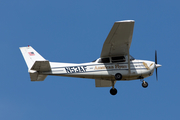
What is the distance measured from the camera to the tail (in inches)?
767

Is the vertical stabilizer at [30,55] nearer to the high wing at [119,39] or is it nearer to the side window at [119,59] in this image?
the high wing at [119,39]

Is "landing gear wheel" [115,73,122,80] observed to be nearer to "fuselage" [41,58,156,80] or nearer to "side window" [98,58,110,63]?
"fuselage" [41,58,156,80]

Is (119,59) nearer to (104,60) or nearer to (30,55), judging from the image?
(104,60)

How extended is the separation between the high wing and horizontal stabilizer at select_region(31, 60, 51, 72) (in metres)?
3.61

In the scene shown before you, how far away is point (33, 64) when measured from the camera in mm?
19844

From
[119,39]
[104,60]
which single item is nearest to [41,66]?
[104,60]

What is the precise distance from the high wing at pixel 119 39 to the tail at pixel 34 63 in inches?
151

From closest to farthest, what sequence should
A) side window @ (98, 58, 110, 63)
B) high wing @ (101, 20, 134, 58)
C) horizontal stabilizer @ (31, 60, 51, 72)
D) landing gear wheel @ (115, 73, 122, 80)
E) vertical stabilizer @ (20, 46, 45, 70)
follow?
high wing @ (101, 20, 134, 58) → horizontal stabilizer @ (31, 60, 51, 72) → landing gear wheel @ (115, 73, 122, 80) → side window @ (98, 58, 110, 63) → vertical stabilizer @ (20, 46, 45, 70)

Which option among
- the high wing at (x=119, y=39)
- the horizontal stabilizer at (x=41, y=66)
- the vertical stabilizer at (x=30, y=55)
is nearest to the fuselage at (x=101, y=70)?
the horizontal stabilizer at (x=41, y=66)

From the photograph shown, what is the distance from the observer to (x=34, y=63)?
1933 centimetres

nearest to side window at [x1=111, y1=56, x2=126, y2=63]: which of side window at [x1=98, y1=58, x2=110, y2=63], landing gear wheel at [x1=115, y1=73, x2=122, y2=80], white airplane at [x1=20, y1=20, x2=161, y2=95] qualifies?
white airplane at [x1=20, y1=20, x2=161, y2=95]

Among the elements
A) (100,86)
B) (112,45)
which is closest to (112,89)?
(100,86)

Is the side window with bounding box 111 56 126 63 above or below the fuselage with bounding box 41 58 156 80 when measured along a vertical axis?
above

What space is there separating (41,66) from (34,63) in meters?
0.57
